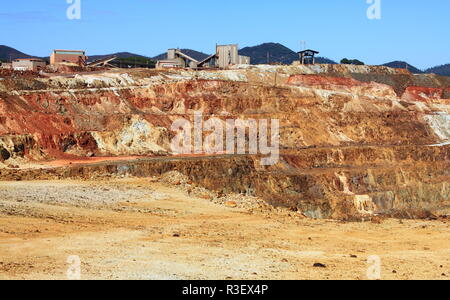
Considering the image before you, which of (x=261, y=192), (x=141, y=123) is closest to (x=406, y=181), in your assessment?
A: (x=261, y=192)

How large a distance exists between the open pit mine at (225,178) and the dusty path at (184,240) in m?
0.09

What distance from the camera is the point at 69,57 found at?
9512cm

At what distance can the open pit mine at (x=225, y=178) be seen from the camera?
2331cm

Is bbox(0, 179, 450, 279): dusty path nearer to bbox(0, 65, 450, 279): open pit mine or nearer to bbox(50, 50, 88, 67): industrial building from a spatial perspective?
bbox(0, 65, 450, 279): open pit mine

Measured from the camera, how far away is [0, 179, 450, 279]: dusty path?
2123 centimetres

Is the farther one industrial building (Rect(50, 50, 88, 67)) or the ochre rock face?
industrial building (Rect(50, 50, 88, 67))

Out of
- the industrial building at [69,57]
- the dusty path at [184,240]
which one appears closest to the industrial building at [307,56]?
the industrial building at [69,57]

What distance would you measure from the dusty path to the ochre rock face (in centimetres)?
1093

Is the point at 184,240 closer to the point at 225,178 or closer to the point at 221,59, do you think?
the point at 225,178

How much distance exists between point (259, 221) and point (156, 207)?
16.8 ft

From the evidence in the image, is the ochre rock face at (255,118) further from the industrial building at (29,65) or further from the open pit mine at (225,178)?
the industrial building at (29,65)

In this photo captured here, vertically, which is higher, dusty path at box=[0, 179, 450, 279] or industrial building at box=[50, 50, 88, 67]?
industrial building at box=[50, 50, 88, 67]

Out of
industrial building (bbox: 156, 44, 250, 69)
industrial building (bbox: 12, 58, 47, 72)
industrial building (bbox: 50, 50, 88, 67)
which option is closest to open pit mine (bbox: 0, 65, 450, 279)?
industrial building (bbox: 156, 44, 250, 69)
